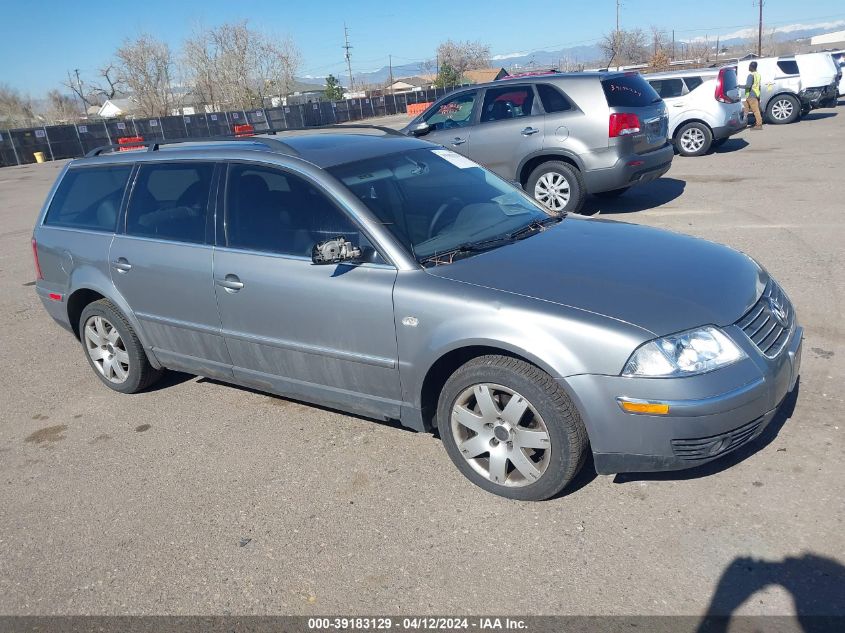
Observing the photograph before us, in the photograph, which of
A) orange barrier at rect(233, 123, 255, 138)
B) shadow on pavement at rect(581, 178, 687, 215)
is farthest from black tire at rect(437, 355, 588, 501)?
shadow on pavement at rect(581, 178, 687, 215)

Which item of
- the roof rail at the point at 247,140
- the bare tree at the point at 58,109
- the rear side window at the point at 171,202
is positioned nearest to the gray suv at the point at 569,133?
the roof rail at the point at 247,140

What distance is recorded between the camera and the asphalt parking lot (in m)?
2.94

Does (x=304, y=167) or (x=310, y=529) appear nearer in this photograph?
(x=310, y=529)

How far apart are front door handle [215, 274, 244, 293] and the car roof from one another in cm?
75

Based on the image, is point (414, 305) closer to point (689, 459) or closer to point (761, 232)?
point (689, 459)

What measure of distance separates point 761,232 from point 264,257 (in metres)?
5.97

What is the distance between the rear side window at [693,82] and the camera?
578 inches

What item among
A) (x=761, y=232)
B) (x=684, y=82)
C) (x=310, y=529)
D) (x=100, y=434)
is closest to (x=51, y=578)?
(x=310, y=529)

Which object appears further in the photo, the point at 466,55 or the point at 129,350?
the point at 466,55

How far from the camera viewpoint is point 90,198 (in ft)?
17.4

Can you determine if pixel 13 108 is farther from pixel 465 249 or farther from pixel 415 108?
pixel 465 249

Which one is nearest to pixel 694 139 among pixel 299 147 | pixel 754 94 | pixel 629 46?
pixel 754 94

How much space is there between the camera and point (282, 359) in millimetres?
4191

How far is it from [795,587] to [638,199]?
8.44 metres
